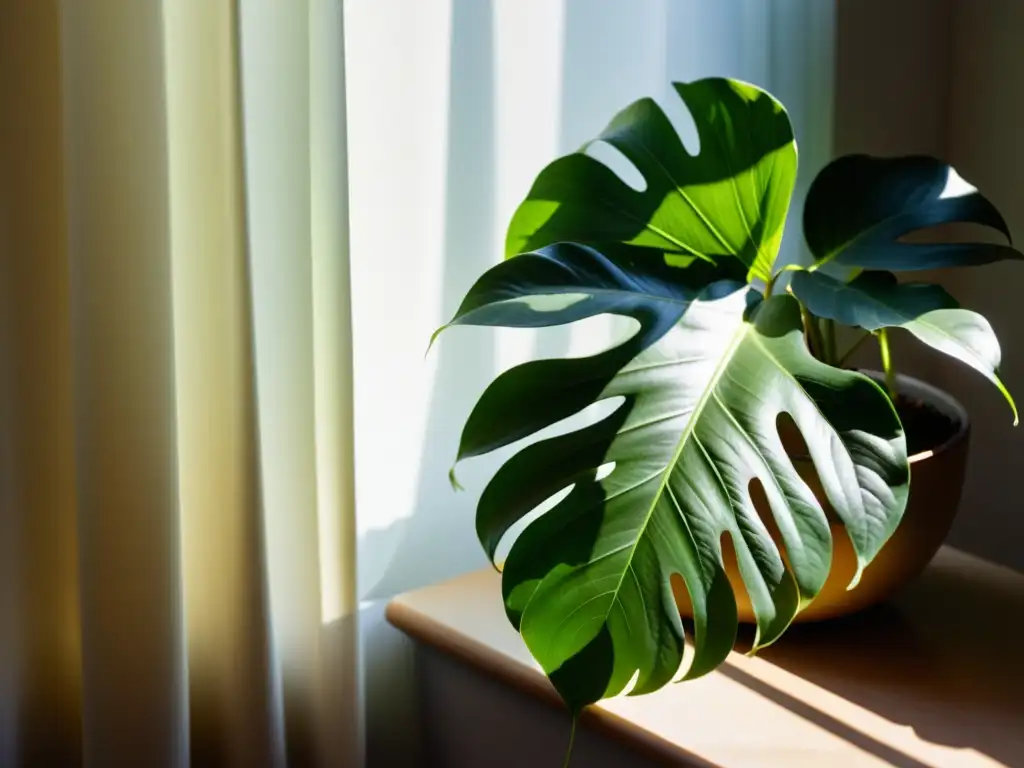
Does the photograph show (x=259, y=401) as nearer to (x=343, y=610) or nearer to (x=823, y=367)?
(x=343, y=610)

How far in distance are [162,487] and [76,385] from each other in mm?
97

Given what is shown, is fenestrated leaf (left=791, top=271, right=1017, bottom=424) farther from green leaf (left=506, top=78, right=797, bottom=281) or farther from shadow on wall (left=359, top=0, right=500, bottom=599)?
shadow on wall (left=359, top=0, right=500, bottom=599)

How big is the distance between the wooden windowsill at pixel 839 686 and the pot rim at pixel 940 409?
0.58ft

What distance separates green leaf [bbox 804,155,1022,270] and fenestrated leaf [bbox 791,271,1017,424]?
0.09 feet

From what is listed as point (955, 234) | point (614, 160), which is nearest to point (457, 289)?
point (614, 160)

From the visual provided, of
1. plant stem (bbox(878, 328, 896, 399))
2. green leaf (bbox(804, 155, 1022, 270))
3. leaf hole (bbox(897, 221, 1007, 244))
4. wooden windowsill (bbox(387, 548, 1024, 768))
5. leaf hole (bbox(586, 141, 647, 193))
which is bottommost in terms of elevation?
wooden windowsill (bbox(387, 548, 1024, 768))

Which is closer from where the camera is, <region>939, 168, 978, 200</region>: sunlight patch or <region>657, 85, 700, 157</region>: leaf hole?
<region>939, 168, 978, 200</region>: sunlight patch

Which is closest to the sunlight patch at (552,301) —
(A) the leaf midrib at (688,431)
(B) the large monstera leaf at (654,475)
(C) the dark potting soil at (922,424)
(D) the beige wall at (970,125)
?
(B) the large monstera leaf at (654,475)

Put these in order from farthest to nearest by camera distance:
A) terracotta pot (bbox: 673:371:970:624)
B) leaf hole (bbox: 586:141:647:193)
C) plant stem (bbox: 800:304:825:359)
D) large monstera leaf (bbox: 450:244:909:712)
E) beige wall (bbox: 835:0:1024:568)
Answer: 1. beige wall (bbox: 835:0:1024:568)
2. leaf hole (bbox: 586:141:647:193)
3. plant stem (bbox: 800:304:825:359)
4. terracotta pot (bbox: 673:371:970:624)
5. large monstera leaf (bbox: 450:244:909:712)

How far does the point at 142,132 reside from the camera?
76 cm

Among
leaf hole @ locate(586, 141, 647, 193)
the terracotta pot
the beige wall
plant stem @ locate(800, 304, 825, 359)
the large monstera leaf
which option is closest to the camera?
the large monstera leaf

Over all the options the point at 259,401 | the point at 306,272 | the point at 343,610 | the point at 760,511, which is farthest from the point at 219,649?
the point at 760,511

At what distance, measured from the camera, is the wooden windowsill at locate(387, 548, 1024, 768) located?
2.53 ft

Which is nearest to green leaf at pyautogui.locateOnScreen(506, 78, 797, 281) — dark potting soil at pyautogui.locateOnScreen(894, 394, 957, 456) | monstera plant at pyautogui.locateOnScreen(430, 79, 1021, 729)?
monstera plant at pyautogui.locateOnScreen(430, 79, 1021, 729)
